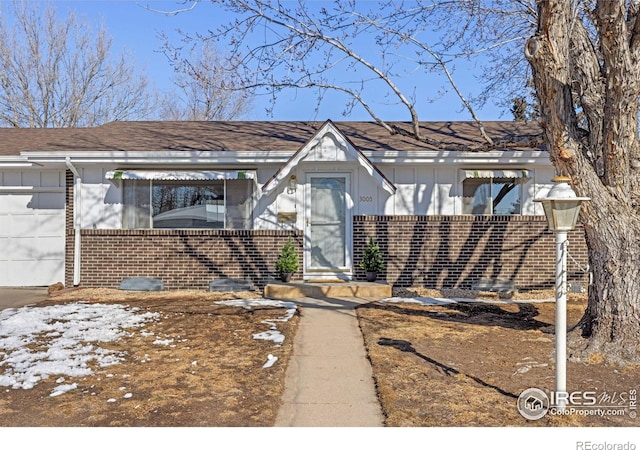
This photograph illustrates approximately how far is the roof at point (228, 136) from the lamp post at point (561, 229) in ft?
21.0

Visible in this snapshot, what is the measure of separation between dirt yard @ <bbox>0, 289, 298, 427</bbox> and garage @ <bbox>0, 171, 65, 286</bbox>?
5.97 metres

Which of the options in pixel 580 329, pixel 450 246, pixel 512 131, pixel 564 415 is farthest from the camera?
pixel 512 131

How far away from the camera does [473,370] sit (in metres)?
5.36

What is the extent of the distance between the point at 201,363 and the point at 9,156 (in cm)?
853

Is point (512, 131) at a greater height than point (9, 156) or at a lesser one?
greater

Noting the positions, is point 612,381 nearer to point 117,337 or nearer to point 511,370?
point 511,370

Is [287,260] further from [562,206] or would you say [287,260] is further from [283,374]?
[562,206]

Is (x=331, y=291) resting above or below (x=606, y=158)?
below

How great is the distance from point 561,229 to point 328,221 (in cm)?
714

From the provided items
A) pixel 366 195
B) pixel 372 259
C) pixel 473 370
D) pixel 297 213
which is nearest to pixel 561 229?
pixel 473 370

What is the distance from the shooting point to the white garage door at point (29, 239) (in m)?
11.9

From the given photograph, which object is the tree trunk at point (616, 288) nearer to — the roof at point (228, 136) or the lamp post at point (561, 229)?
the lamp post at point (561, 229)

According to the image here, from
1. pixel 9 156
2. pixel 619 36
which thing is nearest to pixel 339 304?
pixel 619 36

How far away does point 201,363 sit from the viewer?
18.2 feet
